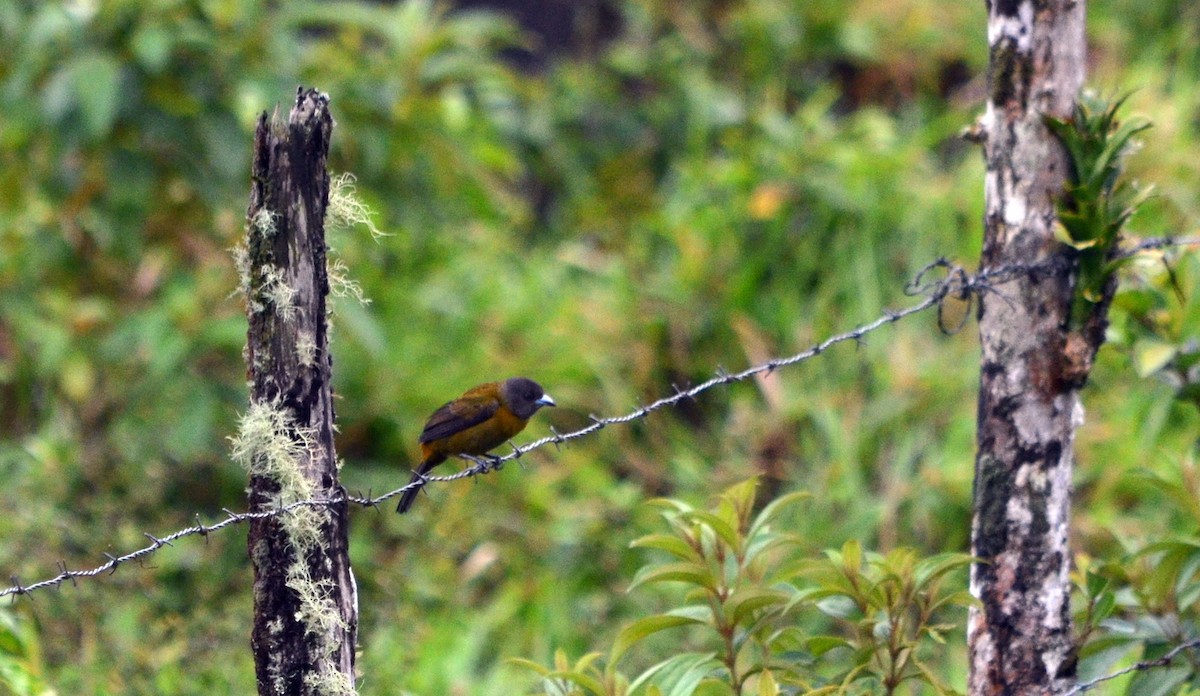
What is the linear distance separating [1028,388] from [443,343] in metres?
4.57

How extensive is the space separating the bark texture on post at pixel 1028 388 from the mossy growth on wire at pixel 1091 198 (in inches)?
1.3

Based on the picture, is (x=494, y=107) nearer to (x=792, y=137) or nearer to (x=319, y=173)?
(x=792, y=137)

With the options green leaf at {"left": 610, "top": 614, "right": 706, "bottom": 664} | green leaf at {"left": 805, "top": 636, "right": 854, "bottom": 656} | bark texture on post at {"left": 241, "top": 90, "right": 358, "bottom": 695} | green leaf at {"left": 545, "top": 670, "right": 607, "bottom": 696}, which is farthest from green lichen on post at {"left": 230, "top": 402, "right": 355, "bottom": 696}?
green leaf at {"left": 805, "top": 636, "right": 854, "bottom": 656}

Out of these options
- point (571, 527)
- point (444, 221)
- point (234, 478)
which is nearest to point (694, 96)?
point (444, 221)

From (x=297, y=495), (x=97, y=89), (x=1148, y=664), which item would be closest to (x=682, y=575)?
(x=297, y=495)

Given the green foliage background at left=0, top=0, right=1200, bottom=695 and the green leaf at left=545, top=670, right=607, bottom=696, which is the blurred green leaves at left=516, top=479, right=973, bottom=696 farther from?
the green foliage background at left=0, top=0, right=1200, bottom=695

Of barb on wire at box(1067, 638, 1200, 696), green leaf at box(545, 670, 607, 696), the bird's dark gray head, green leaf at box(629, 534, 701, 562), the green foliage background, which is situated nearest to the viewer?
green leaf at box(545, 670, 607, 696)

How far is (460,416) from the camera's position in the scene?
4.18 m

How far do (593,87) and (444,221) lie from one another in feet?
6.82

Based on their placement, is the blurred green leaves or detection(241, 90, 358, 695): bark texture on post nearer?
detection(241, 90, 358, 695): bark texture on post

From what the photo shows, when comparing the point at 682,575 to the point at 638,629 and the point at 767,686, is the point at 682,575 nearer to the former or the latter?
the point at 638,629

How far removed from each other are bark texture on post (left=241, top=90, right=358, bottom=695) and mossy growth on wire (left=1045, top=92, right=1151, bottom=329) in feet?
5.84

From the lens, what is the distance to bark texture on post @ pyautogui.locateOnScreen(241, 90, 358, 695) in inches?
98.7

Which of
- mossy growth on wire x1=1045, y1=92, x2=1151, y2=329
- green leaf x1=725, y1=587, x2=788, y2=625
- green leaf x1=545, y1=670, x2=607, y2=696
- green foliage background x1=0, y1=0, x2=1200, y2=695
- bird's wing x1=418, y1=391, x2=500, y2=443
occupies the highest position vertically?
green foliage background x1=0, y1=0, x2=1200, y2=695
